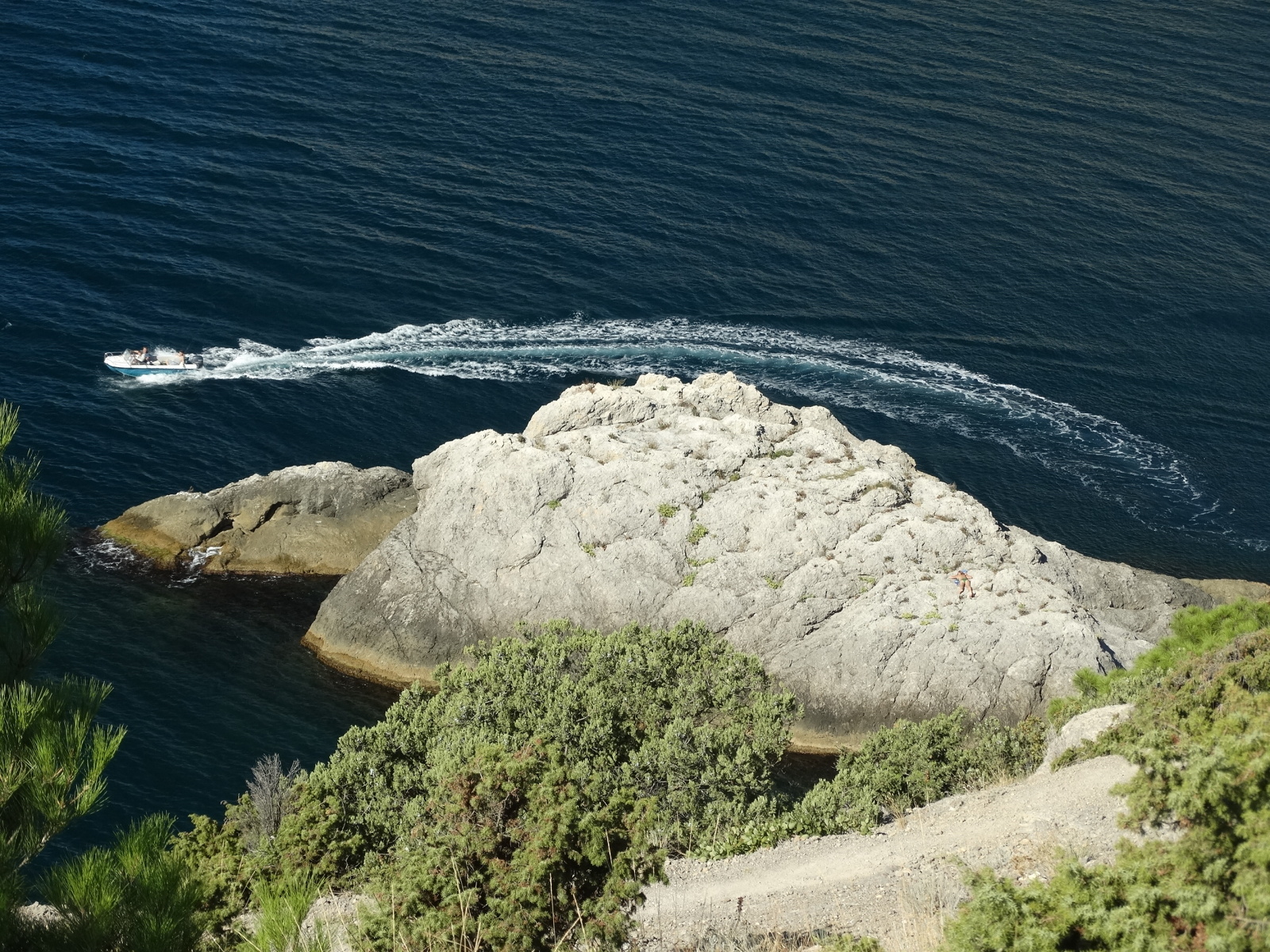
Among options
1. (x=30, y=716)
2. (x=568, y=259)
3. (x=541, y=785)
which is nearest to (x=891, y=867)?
(x=541, y=785)

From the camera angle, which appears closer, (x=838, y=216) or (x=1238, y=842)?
(x=1238, y=842)

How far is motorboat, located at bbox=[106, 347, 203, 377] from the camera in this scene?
8362cm

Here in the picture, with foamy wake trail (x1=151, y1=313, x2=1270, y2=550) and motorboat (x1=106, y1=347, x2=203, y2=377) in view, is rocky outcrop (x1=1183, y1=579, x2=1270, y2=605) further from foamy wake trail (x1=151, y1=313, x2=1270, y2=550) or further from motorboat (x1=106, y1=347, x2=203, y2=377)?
motorboat (x1=106, y1=347, x2=203, y2=377)

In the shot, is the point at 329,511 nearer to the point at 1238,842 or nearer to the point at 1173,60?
the point at 1238,842

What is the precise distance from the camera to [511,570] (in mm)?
66438

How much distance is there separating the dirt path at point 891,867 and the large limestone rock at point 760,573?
74.1 feet

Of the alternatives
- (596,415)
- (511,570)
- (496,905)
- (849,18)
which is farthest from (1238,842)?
(849,18)

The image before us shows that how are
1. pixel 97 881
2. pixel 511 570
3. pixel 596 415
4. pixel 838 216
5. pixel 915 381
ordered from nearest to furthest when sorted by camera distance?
1. pixel 97 881
2. pixel 511 570
3. pixel 596 415
4. pixel 915 381
5. pixel 838 216

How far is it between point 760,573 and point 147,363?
4563 centimetres

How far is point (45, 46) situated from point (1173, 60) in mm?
120006

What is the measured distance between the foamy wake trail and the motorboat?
1535 mm

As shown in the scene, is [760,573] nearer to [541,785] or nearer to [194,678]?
[194,678]

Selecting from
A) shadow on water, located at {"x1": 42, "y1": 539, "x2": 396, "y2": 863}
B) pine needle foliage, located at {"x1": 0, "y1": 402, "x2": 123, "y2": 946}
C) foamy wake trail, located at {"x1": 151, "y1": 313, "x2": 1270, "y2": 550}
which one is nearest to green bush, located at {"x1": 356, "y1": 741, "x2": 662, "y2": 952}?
pine needle foliage, located at {"x1": 0, "y1": 402, "x2": 123, "y2": 946}

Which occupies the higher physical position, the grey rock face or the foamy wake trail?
the grey rock face
